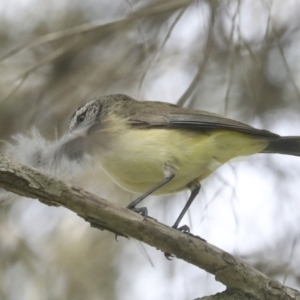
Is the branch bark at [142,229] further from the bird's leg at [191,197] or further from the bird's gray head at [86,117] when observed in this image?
the bird's gray head at [86,117]

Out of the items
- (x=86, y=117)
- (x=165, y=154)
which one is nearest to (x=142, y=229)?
(x=165, y=154)

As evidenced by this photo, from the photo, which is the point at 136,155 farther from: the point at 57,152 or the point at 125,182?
the point at 57,152

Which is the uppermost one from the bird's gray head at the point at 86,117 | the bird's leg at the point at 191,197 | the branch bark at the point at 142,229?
the bird's gray head at the point at 86,117

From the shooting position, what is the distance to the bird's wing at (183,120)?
3.46 metres

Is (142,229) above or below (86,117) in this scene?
below

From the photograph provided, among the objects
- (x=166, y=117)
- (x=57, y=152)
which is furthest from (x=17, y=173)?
(x=166, y=117)

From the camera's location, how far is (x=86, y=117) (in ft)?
12.1

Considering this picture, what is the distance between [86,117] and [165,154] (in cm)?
63

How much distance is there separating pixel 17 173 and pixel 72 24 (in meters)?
2.79

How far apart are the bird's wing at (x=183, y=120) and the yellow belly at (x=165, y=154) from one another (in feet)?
0.16

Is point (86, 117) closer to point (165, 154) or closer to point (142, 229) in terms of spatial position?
point (165, 154)

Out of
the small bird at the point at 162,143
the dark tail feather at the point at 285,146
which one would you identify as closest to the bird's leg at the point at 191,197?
the small bird at the point at 162,143

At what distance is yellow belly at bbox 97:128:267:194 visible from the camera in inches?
131

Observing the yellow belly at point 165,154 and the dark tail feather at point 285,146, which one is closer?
the yellow belly at point 165,154
